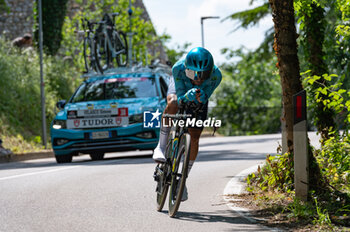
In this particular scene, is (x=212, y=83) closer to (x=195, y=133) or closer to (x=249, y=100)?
(x=195, y=133)

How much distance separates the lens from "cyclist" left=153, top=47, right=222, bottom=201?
6.73 metres

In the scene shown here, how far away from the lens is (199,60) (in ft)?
22.1

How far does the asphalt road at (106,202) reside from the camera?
6.54 metres

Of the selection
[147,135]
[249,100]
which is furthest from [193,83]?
[249,100]

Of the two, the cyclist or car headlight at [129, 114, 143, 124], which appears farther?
car headlight at [129, 114, 143, 124]

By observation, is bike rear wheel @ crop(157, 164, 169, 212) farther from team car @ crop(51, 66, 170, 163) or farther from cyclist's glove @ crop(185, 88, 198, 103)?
team car @ crop(51, 66, 170, 163)

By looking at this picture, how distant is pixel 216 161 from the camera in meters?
14.4

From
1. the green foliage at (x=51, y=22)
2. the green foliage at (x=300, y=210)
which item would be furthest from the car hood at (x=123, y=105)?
the green foliage at (x=51, y=22)

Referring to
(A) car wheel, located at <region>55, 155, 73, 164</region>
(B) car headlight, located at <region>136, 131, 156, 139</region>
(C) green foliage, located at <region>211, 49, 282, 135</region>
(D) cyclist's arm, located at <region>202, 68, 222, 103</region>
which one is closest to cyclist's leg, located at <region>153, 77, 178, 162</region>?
(D) cyclist's arm, located at <region>202, 68, 222, 103</region>

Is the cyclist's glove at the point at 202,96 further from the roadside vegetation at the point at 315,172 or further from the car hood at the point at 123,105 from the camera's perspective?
the car hood at the point at 123,105

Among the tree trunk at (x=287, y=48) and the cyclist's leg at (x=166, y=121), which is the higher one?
the tree trunk at (x=287, y=48)

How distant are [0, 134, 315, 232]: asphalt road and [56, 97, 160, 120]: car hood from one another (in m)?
2.41

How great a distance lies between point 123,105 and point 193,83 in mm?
8035

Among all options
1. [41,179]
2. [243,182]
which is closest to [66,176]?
[41,179]
